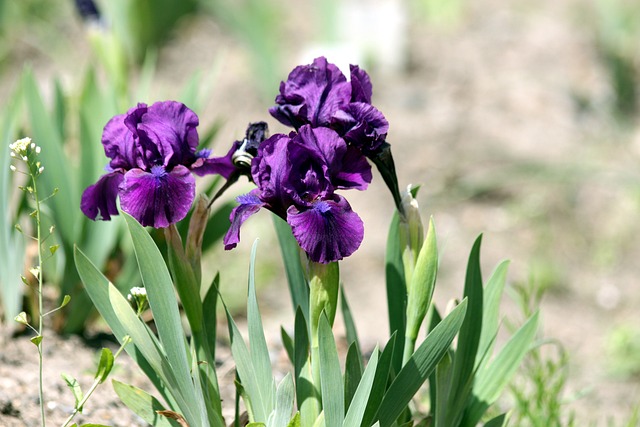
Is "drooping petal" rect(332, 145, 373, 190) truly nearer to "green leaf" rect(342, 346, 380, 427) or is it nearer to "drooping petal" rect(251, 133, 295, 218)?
"drooping petal" rect(251, 133, 295, 218)

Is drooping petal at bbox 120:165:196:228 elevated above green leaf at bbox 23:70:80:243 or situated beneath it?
situated beneath

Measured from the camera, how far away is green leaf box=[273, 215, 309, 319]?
158 cm

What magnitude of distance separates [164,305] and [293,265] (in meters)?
0.32

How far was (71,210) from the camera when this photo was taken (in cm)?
225

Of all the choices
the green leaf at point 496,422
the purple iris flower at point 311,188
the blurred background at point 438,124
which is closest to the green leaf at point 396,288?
the green leaf at point 496,422

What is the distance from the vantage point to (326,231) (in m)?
1.23

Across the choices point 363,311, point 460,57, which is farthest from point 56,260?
point 460,57

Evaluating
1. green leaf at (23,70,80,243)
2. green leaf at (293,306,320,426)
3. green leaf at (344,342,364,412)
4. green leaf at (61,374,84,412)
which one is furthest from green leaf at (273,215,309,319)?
green leaf at (23,70,80,243)

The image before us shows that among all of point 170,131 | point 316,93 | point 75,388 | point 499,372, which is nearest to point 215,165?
point 170,131

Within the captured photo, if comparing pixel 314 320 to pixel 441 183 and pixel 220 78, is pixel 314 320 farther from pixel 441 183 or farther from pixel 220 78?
pixel 220 78

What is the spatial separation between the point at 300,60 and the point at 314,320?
348 centimetres

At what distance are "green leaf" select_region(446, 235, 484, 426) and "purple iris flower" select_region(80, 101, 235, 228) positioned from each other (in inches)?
18.6

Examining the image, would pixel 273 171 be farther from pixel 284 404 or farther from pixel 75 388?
pixel 75 388

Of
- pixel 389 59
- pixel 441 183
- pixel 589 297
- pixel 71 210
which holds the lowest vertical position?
pixel 71 210
